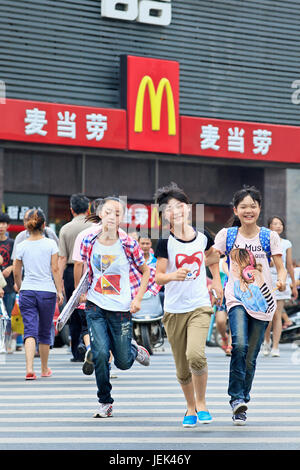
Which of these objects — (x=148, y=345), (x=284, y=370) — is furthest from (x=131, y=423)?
(x=148, y=345)

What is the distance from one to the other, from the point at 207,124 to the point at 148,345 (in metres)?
10.1

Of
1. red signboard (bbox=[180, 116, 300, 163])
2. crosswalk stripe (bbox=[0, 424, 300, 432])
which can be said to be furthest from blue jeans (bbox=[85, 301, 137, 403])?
red signboard (bbox=[180, 116, 300, 163])

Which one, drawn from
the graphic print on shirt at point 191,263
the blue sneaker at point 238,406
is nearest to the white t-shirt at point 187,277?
the graphic print on shirt at point 191,263

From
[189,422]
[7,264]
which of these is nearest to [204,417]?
[189,422]

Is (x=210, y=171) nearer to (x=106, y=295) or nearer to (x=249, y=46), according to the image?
(x=249, y=46)

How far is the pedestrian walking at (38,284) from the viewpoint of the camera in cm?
1133

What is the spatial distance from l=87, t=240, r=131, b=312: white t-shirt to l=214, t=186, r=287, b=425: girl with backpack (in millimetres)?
844

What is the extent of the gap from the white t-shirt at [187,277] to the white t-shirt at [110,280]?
2.10 ft

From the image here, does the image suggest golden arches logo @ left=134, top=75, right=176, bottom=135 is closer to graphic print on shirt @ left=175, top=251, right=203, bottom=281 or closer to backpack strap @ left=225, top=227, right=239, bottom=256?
backpack strap @ left=225, top=227, right=239, bottom=256

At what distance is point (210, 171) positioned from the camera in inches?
997

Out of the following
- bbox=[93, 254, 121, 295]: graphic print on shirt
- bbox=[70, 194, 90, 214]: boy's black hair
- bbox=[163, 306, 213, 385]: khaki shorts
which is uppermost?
bbox=[70, 194, 90, 214]: boy's black hair

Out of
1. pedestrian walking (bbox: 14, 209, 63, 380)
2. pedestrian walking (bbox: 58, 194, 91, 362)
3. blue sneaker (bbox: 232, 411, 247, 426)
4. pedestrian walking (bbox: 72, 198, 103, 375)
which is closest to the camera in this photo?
blue sneaker (bbox: 232, 411, 247, 426)

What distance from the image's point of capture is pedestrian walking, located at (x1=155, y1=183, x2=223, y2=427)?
25.0 feet

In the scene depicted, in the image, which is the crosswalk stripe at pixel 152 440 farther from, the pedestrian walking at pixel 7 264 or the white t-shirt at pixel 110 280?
the pedestrian walking at pixel 7 264
